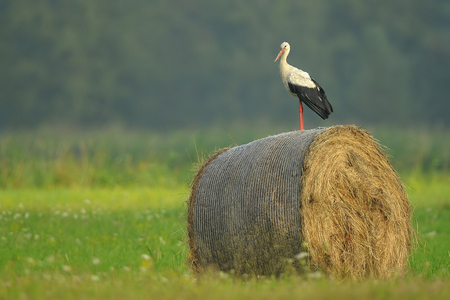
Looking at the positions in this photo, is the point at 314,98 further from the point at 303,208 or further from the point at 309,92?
the point at 303,208

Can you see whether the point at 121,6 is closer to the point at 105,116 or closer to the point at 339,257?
the point at 105,116

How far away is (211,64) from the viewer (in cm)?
4494

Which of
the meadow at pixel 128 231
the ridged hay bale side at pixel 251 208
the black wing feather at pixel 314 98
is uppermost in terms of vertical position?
the black wing feather at pixel 314 98

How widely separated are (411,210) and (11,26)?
4019cm

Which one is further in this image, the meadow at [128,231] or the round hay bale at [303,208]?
the round hay bale at [303,208]

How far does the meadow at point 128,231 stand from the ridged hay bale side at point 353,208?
355 millimetres

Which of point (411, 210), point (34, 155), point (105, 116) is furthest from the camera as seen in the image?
point (105, 116)

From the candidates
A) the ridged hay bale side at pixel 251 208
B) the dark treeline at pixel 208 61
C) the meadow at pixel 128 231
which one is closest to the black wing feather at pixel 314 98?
the ridged hay bale side at pixel 251 208

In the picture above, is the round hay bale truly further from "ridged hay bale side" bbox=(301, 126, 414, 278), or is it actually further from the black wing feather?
the black wing feather

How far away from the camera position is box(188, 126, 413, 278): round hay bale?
5945mm

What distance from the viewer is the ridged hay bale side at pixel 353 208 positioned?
236 inches

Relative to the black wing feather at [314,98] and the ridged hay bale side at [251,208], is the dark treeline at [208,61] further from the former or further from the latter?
the ridged hay bale side at [251,208]

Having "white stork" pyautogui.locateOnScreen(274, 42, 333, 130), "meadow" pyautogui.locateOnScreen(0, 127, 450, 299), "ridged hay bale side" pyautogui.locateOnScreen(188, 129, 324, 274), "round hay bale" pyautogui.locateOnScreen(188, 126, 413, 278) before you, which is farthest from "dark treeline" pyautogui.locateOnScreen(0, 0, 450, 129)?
"ridged hay bale side" pyautogui.locateOnScreen(188, 129, 324, 274)

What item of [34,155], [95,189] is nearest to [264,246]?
[95,189]
